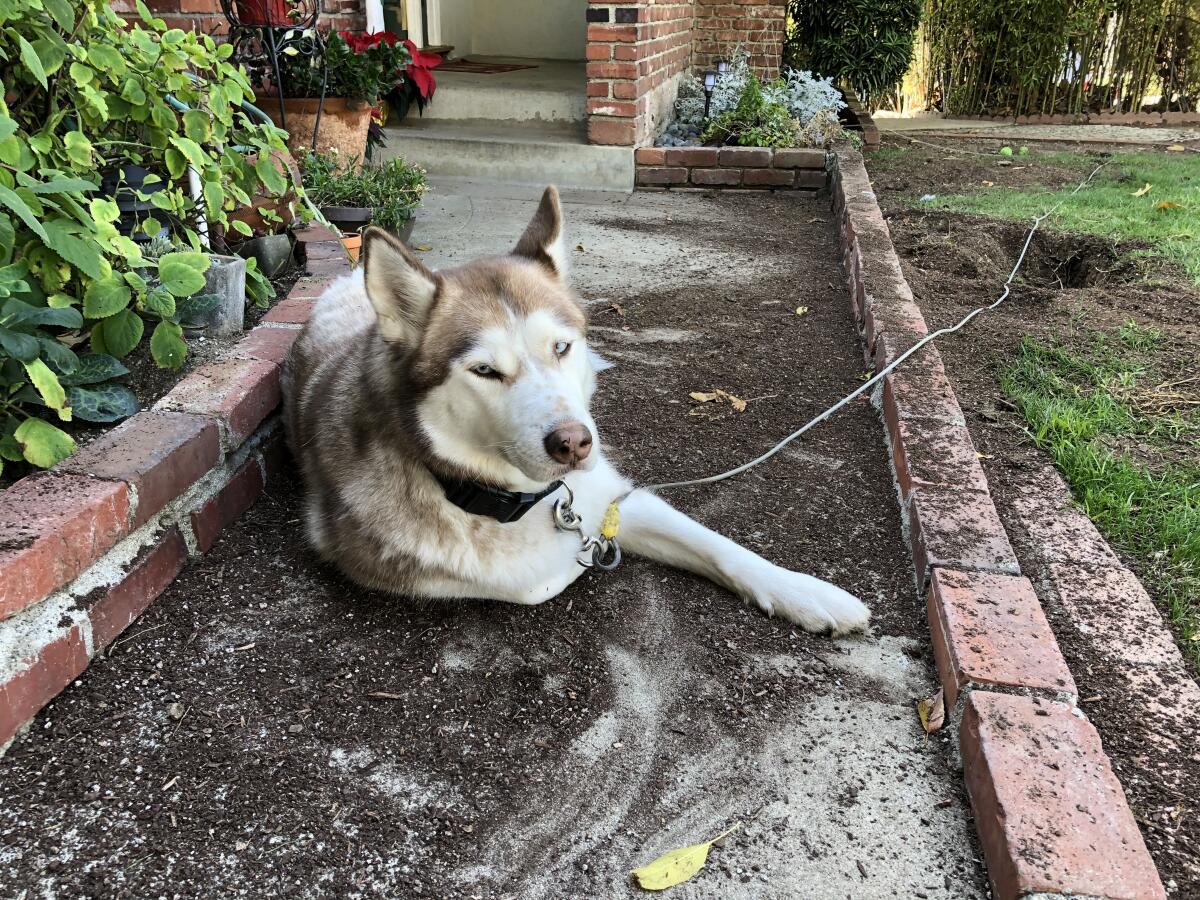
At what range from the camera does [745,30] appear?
8.71m

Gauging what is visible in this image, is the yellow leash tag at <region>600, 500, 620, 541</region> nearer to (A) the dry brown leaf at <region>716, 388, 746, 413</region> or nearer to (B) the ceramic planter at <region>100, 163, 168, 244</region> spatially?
(A) the dry brown leaf at <region>716, 388, 746, 413</region>

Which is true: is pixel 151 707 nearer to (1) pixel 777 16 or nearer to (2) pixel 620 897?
(2) pixel 620 897

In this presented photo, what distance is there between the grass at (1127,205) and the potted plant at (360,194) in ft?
11.6

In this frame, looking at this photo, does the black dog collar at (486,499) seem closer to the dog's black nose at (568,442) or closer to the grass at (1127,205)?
the dog's black nose at (568,442)

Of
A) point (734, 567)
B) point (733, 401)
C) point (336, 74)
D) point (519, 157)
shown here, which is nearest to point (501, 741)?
point (734, 567)

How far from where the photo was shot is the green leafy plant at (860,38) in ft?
28.8

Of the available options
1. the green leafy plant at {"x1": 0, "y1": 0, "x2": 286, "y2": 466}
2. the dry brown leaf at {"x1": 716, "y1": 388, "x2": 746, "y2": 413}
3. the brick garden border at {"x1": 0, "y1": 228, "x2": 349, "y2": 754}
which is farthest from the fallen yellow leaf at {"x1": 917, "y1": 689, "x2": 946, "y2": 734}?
the green leafy plant at {"x1": 0, "y1": 0, "x2": 286, "y2": 466}

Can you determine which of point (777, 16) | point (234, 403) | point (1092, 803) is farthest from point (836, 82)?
point (1092, 803)

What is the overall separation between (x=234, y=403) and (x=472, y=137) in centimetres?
481

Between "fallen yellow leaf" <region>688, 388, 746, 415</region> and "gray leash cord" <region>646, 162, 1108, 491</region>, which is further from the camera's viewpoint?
"fallen yellow leaf" <region>688, 388, 746, 415</region>

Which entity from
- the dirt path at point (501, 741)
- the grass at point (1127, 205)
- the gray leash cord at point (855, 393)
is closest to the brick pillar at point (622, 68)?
the grass at point (1127, 205)

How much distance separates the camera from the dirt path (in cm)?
155

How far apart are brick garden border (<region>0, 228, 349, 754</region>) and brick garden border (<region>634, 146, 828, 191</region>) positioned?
4542 mm

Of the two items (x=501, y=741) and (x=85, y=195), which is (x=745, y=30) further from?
(x=501, y=741)
